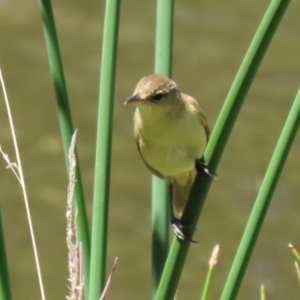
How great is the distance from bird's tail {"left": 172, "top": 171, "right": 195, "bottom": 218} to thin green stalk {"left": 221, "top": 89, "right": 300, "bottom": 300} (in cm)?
60

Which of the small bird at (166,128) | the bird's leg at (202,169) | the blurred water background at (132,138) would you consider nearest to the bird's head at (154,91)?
the small bird at (166,128)

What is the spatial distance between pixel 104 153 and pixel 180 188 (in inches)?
22.2

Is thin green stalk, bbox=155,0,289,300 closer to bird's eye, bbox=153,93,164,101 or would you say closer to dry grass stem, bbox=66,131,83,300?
dry grass stem, bbox=66,131,83,300

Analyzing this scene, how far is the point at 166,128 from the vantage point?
1.35 meters

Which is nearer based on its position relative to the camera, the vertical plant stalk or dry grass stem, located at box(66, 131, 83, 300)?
dry grass stem, located at box(66, 131, 83, 300)

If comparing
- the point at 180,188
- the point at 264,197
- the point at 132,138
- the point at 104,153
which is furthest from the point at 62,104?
the point at 132,138

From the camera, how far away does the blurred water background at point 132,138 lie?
3.20 metres

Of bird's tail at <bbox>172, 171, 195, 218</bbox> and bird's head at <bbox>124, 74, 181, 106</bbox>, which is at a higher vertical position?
bird's head at <bbox>124, 74, 181, 106</bbox>

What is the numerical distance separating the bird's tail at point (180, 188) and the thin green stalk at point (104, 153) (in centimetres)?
53

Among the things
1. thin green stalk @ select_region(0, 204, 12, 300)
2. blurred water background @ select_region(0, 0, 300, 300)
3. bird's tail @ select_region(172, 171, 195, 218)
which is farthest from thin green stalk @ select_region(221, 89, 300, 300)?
blurred water background @ select_region(0, 0, 300, 300)

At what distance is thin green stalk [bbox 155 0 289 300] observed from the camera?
2.92 feet

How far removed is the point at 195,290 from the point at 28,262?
2.19 feet

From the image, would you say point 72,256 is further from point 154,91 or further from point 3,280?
point 154,91

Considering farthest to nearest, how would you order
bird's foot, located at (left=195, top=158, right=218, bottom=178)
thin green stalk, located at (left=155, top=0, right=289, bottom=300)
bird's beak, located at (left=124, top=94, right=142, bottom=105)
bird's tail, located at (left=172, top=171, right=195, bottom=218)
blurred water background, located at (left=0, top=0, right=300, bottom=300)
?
blurred water background, located at (left=0, top=0, right=300, bottom=300) < bird's tail, located at (left=172, top=171, right=195, bottom=218) < bird's beak, located at (left=124, top=94, right=142, bottom=105) < bird's foot, located at (left=195, top=158, right=218, bottom=178) < thin green stalk, located at (left=155, top=0, right=289, bottom=300)
